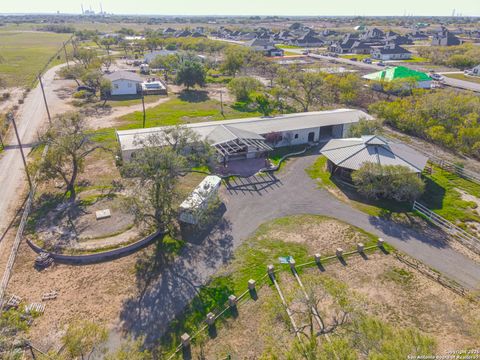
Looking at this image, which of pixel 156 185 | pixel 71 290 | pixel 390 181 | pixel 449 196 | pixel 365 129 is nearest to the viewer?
pixel 71 290

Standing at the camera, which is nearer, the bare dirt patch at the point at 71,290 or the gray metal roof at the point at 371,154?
the bare dirt patch at the point at 71,290

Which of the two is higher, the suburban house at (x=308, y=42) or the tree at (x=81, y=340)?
the suburban house at (x=308, y=42)

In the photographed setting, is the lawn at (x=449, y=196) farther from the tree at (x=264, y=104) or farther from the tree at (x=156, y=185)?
the tree at (x=264, y=104)

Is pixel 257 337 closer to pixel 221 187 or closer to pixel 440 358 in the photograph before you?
pixel 440 358

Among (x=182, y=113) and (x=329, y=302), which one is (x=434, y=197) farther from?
(x=182, y=113)

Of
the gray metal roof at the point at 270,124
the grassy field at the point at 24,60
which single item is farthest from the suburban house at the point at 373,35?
the grassy field at the point at 24,60

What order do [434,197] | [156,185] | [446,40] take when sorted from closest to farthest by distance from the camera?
[156,185]
[434,197]
[446,40]

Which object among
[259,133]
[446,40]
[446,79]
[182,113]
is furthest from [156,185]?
[446,40]
